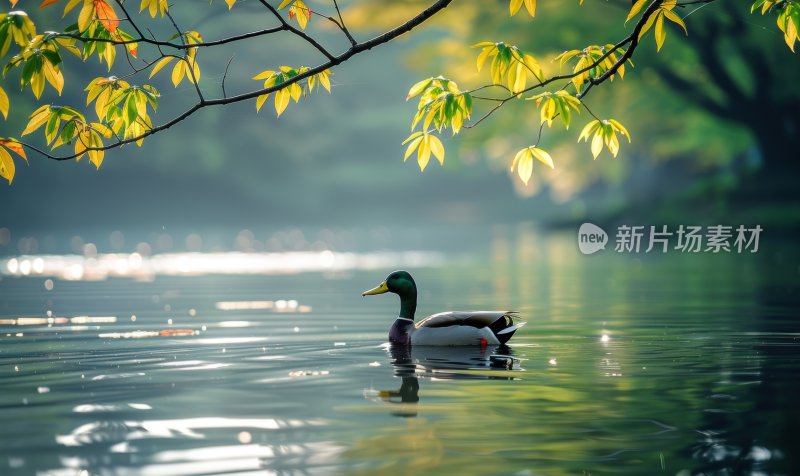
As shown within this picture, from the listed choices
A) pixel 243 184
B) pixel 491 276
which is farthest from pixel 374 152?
pixel 491 276

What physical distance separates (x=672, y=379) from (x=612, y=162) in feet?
172

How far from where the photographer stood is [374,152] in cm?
9000

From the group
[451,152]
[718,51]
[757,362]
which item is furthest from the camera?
[451,152]

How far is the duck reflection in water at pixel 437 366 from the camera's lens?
865cm

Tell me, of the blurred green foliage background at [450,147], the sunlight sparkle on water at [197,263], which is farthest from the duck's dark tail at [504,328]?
the sunlight sparkle on water at [197,263]

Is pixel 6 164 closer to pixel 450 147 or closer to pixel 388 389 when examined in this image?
pixel 388 389

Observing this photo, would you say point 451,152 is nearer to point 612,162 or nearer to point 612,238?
point 612,162

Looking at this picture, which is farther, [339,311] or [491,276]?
[491,276]

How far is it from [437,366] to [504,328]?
5.73 feet

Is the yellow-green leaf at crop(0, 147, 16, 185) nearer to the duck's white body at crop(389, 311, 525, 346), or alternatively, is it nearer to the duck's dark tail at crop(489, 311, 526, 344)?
the duck's white body at crop(389, 311, 525, 346)

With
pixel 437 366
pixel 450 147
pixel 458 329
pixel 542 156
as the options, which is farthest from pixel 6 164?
pixel 450 147

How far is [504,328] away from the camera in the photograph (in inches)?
480

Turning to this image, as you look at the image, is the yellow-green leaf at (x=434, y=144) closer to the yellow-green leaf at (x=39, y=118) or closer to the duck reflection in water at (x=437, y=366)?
the duck reflection in water at (x=437, y=366)

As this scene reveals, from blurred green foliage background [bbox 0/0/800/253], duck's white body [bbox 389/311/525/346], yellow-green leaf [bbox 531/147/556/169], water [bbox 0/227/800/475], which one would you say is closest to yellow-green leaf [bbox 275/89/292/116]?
blurred green foliage background [bbox 0/0/800/253]
